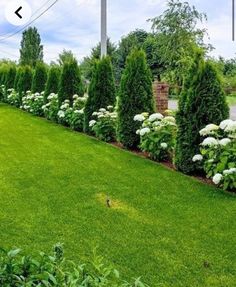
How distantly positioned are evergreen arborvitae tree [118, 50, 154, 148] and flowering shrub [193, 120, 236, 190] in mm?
2197

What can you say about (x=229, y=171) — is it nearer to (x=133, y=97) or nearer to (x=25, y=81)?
(x=133, y=97)

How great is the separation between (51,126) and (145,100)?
3502 mm

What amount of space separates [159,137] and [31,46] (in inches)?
1783

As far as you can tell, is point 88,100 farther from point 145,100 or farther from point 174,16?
point 174,16

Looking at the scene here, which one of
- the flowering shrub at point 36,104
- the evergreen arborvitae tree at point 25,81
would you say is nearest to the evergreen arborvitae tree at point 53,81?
the flowering shrub at point 36,104

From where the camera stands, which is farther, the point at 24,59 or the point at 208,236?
the point at 24,59

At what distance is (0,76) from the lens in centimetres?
1838

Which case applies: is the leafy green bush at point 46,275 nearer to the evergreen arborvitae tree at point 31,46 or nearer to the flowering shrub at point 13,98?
the flowering shrub at point 13,98

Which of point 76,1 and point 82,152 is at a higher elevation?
point 76,1

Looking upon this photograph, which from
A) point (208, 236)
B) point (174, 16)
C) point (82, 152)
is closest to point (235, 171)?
point (208, 236)

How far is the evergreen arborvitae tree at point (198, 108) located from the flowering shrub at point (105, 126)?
2533 millimetres

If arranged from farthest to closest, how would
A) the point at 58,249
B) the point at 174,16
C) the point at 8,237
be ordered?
the point at 174,16 → the point at 8,237 → the point at 58,249

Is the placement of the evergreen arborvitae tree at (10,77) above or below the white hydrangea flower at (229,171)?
above

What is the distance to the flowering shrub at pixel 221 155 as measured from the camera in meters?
4.35
